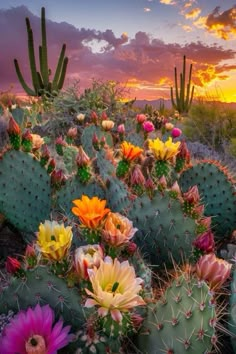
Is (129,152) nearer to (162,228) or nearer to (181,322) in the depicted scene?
(162,228)

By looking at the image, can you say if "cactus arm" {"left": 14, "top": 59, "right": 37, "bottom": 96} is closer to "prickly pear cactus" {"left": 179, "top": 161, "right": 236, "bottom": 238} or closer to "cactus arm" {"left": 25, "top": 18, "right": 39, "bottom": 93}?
"cactus arm" {"left": 25, "top": 18, "right": 39, "bottom": 93}

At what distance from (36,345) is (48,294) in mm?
355

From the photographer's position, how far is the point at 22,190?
409cm

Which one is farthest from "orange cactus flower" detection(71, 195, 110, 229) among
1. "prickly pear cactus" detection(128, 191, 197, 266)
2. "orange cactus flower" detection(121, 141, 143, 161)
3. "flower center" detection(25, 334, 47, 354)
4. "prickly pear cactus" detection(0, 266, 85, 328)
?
"orange cactus flower" detection(121, 141, 143, 161)

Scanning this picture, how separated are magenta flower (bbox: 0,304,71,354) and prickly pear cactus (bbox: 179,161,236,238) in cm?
259

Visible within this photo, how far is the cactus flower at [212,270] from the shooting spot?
211 centimetres

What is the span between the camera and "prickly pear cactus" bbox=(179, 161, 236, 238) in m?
4.34

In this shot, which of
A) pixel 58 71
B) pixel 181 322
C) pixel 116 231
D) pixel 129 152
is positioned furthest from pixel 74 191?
pixel 58 71

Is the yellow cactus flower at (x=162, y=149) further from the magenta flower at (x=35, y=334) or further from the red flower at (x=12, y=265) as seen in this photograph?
the magenta flower at (x=35, y=334)

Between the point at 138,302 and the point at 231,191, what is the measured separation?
2.56 metres

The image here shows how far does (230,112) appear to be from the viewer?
10453mm

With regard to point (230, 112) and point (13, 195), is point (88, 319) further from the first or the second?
point (230, 112)

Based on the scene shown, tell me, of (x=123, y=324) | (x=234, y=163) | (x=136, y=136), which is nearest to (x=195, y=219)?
(x=123, y=324)

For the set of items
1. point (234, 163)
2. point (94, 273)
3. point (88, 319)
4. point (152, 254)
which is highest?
point (94, 273)
